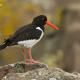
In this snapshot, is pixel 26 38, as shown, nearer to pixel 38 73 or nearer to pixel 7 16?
pixel 38 73

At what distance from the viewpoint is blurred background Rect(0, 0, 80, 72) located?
102 feet

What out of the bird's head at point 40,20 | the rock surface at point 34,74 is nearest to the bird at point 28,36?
the bird's head at point 40,20

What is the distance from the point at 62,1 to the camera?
138 ft

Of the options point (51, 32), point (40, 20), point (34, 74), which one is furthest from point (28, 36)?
point (51, 32)

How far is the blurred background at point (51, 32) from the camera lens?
31042mm

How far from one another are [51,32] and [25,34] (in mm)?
22231

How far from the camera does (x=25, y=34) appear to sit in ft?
53.8

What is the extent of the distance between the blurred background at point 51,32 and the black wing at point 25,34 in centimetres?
1218

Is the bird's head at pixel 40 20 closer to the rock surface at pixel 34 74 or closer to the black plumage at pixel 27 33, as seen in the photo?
the black plumage at pixel 27 33

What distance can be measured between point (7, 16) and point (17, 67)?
16051 millimetres

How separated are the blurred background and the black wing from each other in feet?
39.9

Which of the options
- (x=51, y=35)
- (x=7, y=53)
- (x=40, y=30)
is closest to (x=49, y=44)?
(x=51, y=35)

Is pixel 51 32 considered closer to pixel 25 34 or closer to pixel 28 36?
pixel 28 36

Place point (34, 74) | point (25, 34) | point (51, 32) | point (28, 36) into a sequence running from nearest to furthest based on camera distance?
point (34, 74) → point (25, 34) → point (28, 36) → point (51, 32)
